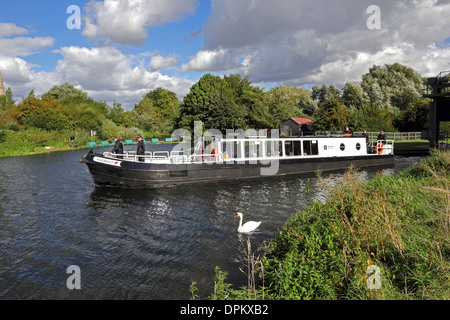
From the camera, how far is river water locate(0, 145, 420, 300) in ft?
23.9

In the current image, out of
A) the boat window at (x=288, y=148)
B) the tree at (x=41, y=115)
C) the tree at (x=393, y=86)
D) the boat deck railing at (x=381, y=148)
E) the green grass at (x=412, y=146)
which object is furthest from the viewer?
the tree at (x=393, y=86)

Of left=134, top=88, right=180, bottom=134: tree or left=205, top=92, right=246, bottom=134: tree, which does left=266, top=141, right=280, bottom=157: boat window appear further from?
left=134, top=88, right=180, bottom=134: tree

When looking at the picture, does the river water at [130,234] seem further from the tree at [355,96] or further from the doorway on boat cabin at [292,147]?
the tree at [355,96]

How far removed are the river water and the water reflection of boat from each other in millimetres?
766

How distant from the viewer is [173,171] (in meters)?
18.0

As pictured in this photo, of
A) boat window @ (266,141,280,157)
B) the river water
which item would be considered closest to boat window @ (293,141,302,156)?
boat window @ (266,141,280,157)

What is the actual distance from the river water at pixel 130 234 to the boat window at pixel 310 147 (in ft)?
12.1

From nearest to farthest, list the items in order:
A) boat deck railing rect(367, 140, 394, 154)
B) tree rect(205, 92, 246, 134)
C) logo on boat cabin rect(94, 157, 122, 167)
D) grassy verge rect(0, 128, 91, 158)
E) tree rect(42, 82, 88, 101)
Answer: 1. logo on boat cabin rect(94, 157, 122, 167)
2. boat deck railing rect(367, 140, 394, 154)
3. grassy verge rect(0, 128, 91, 158)
4. tree rect(205, 92, 246, 134)
5. tree rect(42, 82, 88, 101)

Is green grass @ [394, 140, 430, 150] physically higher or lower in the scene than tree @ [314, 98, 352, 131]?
lower

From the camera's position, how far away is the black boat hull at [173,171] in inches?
674

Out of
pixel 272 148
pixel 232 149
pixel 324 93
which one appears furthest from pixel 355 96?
pixel 232 149

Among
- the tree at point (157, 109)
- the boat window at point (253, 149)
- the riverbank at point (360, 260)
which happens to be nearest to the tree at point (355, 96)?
the tree at point (157, 109)

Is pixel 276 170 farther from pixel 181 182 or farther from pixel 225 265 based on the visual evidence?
pixel 225 265
